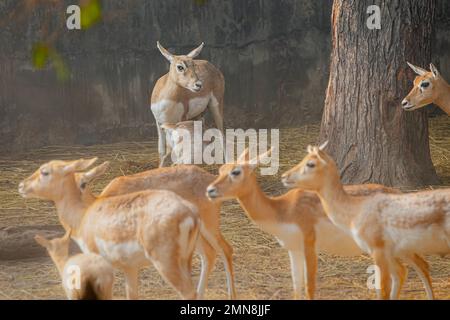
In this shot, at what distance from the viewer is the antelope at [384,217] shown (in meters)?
5.52

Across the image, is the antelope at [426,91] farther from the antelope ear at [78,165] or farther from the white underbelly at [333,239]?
the antelope ear at [78,165]

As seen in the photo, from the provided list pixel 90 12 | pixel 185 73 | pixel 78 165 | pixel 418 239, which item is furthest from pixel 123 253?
pixel 185 73

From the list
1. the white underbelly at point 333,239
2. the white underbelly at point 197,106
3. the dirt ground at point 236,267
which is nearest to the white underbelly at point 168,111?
the white underbelly at point 197,106

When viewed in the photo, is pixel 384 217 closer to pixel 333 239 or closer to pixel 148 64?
pixel 333 239

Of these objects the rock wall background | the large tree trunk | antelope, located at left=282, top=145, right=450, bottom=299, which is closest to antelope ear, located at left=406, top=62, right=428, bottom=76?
the large tree trunk

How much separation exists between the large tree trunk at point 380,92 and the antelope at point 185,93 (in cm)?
193

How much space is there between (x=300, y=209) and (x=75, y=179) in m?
1.41

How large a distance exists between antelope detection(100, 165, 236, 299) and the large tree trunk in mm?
2899

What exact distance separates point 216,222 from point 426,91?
344cm

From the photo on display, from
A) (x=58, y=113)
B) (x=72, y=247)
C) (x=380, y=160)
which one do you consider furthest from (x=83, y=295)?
(x=58, y=113)

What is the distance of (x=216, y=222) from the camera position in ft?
20.6

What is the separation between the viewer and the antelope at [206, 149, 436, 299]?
5.75 metres

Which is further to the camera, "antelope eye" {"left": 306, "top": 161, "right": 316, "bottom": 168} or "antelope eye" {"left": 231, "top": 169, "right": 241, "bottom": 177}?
"antelope eye" {"left": 231, "top": 169, "right": 241, "bottom": 177}

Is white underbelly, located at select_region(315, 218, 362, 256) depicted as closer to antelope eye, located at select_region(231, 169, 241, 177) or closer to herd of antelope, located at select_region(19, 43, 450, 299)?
herd of antelope, located at select_region(19, 43, 450, 299)
